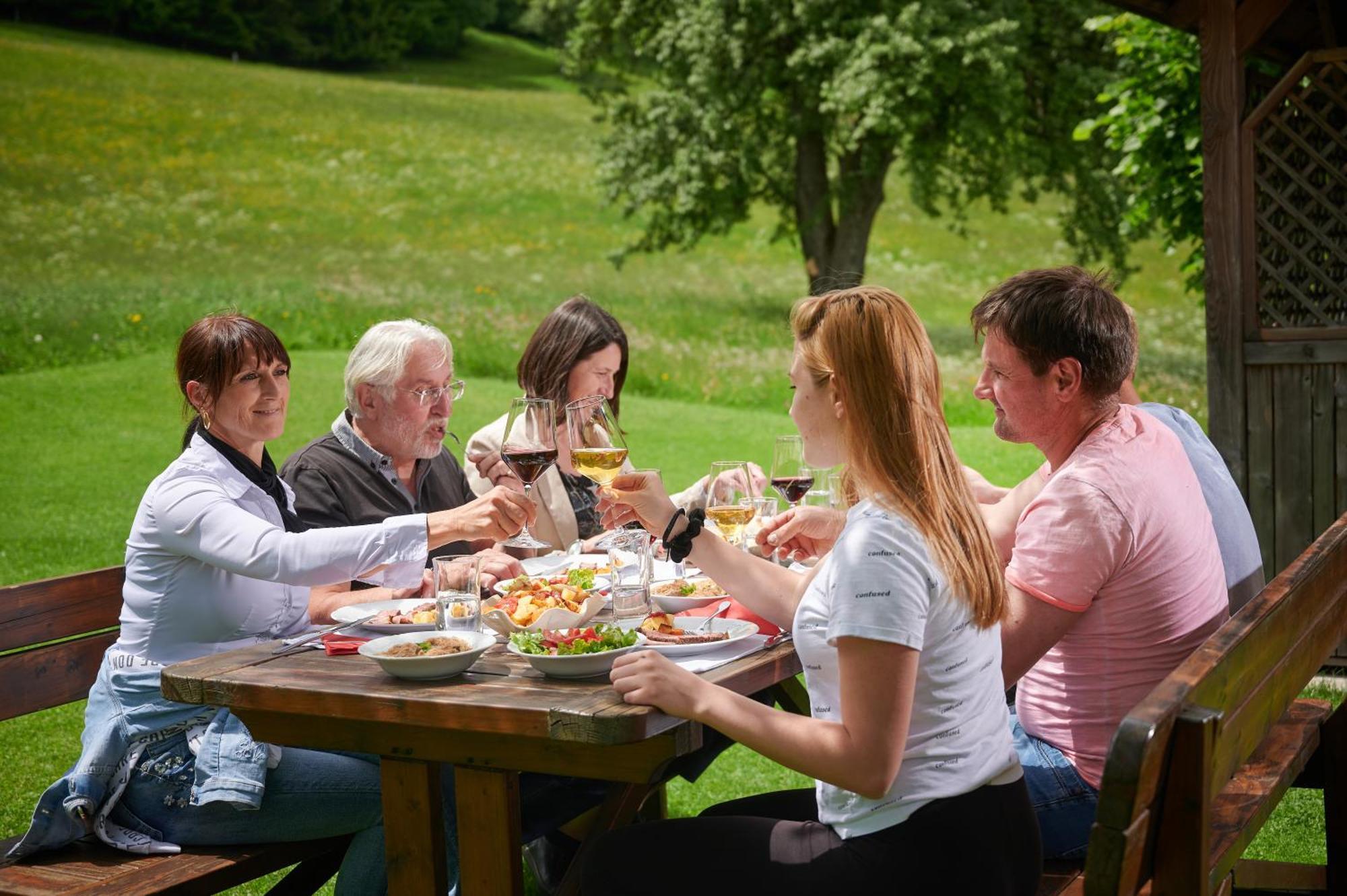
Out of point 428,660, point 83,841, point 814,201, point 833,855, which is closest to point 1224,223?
point 833,855

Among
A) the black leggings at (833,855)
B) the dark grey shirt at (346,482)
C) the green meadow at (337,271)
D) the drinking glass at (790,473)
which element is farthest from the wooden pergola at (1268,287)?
the black leggings at (833,855)

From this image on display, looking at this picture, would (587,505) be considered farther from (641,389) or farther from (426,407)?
(641,389)

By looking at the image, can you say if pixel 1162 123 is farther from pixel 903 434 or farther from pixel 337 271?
pixel 337 271

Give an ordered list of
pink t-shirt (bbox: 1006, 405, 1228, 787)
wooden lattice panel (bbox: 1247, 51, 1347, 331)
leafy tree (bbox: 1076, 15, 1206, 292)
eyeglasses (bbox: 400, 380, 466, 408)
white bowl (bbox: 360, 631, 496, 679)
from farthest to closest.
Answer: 1. leafy tree (bbox: 1076, 15, 1206, 292)
2. wooden lattice panel (bbox: 1247, 51, 1347, 331)
3. eyeglasses (bbox: 400, 380, 466, 408)
4. pink t-shirt (bbox: 1006, 405, 1228, 787)
5. white bowl (bbox: 360, 631, 496, 679)

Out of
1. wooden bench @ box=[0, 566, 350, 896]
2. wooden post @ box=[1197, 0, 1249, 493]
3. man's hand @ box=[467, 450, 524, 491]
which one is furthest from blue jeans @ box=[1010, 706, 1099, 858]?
wooden post @ box=[1197, 0, 1249, 493]

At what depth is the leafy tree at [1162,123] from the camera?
10.3 meters

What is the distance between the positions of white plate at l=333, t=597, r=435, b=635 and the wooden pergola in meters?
4.24

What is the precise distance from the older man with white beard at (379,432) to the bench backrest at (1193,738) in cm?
217

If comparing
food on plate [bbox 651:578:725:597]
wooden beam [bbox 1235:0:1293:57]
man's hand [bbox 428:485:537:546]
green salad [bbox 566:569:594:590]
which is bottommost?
food on plate [bbox 651:578:725:597]

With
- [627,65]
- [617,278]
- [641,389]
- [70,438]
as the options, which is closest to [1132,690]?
[70,438]

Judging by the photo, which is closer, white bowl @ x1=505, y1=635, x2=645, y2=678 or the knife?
white bowl @ x1=505, y1=635, x2=645, y2=678

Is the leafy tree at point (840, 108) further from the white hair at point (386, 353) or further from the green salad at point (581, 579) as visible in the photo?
the green salad at point (581, 579)

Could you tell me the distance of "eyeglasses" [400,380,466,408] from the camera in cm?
409

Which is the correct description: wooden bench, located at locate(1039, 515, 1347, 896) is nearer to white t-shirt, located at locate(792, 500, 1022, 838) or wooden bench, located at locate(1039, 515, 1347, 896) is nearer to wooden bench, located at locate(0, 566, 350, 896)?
white t-shirt, located at locate(792, 500, 1022, 838)
